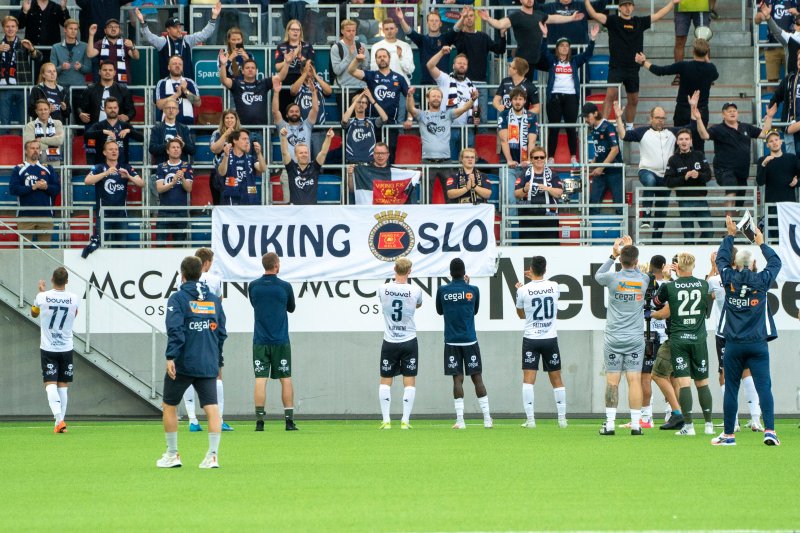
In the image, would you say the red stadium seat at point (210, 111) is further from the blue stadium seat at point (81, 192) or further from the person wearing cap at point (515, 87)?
the person wearing cap at point (515, 87)

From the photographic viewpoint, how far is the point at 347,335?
22438 millimetres

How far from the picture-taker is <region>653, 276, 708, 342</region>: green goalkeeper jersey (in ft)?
53.9

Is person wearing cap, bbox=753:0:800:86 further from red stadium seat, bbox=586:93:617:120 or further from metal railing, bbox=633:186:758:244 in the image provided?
red stadium seat, bbox=586:93:617:120

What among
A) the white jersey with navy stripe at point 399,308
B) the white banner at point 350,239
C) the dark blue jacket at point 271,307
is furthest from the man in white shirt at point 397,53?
the dark blue jacket at point 271,307

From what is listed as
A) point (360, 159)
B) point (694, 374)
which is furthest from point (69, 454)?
Answer: point (360, 159)

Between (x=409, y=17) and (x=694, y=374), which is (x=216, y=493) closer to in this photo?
(x=694, y=374)

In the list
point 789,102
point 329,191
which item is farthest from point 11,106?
point 789,102

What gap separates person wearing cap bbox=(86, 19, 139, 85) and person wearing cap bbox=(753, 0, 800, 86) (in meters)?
11.7

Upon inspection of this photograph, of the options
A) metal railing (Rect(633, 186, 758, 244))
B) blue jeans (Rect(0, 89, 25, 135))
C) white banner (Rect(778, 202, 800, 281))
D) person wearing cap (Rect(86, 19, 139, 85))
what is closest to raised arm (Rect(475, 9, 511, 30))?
metal railing (Rect(633, 186, 758, 244))

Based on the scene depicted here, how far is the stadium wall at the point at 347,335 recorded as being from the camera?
22.3m

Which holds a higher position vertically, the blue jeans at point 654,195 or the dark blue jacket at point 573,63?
the dark blue jacket at point 573,63

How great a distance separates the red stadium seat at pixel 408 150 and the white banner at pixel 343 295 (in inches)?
109

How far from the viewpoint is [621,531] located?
8812 millimetres

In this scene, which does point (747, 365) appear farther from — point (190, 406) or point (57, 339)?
point (57, 339)
